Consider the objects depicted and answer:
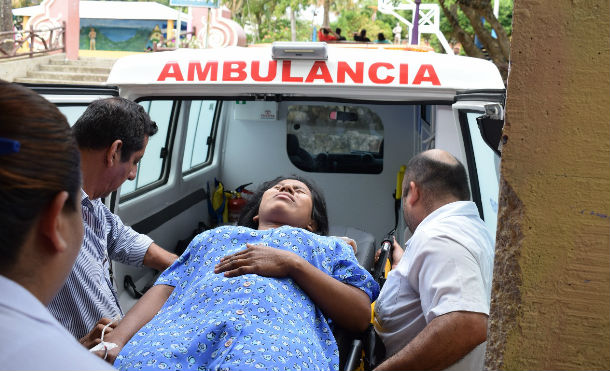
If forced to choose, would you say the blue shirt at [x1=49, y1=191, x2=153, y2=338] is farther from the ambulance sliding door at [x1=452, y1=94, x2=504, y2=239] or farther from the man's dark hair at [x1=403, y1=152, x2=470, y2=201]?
the ambulance sliding door at [x1=452, y1=94, x2=504, y2=239]

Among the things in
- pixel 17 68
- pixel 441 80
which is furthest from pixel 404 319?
pixel 17 68

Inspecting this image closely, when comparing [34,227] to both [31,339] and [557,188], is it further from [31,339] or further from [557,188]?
[557,188]

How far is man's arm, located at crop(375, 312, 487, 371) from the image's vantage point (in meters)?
2.50

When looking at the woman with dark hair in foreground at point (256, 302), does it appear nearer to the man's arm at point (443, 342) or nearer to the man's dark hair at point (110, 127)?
the man's arm at point (443, 342)

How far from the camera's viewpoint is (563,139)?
1359mm

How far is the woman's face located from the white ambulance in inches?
22.6

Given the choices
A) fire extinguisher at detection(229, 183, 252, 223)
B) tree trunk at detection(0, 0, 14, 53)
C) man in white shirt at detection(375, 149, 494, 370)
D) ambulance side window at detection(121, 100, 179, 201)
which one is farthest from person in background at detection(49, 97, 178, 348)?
tree trunk at detection(0, 0, 14, 53)

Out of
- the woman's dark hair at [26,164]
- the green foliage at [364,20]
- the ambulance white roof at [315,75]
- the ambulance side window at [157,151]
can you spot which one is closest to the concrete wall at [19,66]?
the ambulance side window at [157,151]

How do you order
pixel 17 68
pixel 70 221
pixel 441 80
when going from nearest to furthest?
pixel 70 221, pixel 441 80, pixel 17 68

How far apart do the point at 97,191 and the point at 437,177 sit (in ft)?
4.49

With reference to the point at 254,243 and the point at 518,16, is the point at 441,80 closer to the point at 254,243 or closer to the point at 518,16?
the point at 254,243

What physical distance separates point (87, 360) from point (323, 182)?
18.2ft

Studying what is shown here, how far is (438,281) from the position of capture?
8.51ft

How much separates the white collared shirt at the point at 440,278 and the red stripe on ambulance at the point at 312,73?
1050 mm
